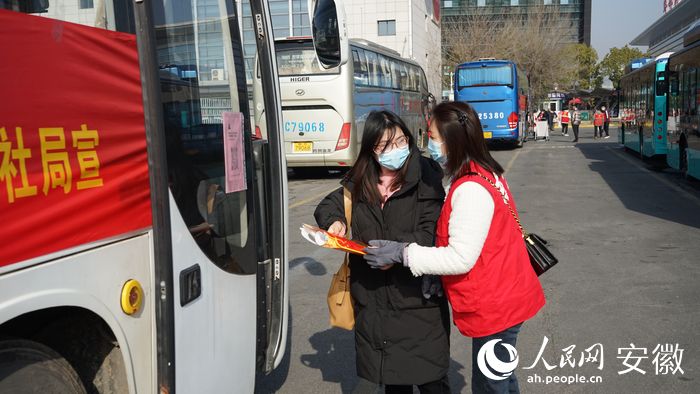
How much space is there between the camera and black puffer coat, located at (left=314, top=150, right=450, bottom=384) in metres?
3.13

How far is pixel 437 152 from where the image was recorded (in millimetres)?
3092

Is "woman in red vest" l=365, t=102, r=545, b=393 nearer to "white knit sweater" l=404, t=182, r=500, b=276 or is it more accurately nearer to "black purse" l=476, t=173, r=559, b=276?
"white knit sweater" l=404, t=182, r=500, b=276

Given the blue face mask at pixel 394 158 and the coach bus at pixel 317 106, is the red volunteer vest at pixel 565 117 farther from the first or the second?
the blue face mask at pixel 394 158

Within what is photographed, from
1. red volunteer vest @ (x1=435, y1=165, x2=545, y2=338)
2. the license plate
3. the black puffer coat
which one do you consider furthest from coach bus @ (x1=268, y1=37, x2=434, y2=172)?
red volunteer vest @ (x1=435, y1=165, x2=545, y2=338)

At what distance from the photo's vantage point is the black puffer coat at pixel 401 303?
3127 millimetres

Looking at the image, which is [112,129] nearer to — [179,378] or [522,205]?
[179,378]

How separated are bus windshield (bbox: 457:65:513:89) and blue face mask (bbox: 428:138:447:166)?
25977 millimetres

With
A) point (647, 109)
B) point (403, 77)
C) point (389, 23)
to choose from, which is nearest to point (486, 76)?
point (403, 77)

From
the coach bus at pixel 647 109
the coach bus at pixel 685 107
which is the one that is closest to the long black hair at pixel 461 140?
the coach bus at pixel 685 107

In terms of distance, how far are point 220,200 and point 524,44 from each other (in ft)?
181

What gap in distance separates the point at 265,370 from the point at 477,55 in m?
52.6

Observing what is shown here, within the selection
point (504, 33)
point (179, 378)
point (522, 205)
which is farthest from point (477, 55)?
point (179, 378)

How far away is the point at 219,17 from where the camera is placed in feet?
10.4

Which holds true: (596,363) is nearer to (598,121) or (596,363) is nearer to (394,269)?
(394,269)
